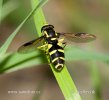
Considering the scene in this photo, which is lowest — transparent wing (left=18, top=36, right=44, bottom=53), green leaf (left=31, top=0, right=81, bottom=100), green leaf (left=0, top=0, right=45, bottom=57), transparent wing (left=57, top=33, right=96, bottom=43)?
green leaf (left=31, top=0, right=81, bottom=100)

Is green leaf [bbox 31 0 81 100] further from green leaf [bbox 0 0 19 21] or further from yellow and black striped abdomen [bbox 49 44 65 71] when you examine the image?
green leaf [bbox 0 0 19 21]

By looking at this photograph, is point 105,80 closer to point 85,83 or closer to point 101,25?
point 85,83

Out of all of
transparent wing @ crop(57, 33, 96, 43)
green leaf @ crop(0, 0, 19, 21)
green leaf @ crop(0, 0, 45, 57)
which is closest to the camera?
green leaf @ crop(0, 0, 45, 57)

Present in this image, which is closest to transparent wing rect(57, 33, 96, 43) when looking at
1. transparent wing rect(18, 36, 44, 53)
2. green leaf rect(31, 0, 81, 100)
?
transparent wing rect(18, 36, 44, 53)

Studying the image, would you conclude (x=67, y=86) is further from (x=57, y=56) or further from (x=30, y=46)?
(x=30, y=46)

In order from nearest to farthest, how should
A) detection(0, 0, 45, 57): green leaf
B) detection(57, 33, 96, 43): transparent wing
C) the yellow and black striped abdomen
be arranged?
detection(0, 0, 45, 57): green leaf, the yellow and black striped abdomen, detection(57, 33, 96, 43): transparent wing

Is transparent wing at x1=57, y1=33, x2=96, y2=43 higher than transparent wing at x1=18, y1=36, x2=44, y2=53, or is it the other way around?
transparent wing at x1=18, y1=36, x2=44, y2=53

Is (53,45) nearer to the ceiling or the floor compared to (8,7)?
nearer to the floor

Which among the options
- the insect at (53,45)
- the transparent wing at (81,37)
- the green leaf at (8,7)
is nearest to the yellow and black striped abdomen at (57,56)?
the insect at (53,45)

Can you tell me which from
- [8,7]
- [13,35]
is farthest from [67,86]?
[8,7]
